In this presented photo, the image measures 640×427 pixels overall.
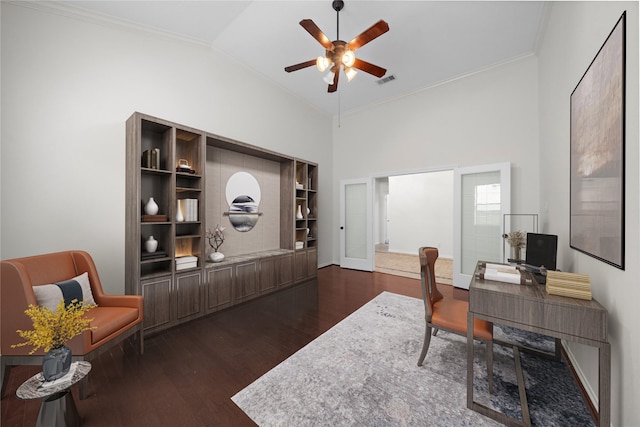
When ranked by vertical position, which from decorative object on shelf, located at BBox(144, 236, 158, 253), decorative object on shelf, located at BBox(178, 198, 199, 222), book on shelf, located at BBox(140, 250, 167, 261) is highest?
decorative object on shelf, located at BBox(178, 198, 199, 222)

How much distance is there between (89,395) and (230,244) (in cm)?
231

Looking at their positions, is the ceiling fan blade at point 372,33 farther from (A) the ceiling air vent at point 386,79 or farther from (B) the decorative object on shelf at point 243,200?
(B) the decorative object on shelf at point 243,200

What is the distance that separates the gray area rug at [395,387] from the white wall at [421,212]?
4858 mm

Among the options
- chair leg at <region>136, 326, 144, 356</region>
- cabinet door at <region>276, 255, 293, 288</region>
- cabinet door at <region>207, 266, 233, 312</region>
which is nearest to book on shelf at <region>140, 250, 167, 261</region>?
cabinet door at <region>207, 266, 233, 312</region>

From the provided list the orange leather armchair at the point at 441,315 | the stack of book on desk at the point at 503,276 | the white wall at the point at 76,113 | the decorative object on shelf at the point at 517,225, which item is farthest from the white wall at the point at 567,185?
the white wall at the point at 76,113

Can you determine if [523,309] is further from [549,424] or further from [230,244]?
[230,244]

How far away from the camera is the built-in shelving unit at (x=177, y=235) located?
2.56m

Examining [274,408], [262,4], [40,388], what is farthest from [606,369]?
[262,4]

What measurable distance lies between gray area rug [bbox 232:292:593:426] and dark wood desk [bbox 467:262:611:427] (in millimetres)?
170

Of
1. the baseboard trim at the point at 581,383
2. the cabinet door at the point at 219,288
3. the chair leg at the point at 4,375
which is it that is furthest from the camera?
the cabinet door at the point at 219,288

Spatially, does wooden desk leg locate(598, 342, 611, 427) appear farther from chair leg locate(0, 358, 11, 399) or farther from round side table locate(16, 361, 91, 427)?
chair leg locate(0, 358, 11, 399)

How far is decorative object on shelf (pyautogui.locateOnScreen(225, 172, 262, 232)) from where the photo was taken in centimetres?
389

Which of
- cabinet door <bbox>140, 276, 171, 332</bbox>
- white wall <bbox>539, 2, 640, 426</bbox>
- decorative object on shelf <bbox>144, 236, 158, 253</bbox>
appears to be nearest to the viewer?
white wall <bbox>539, 2, 640, 426</bbox>

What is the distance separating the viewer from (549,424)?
4.81 feet
